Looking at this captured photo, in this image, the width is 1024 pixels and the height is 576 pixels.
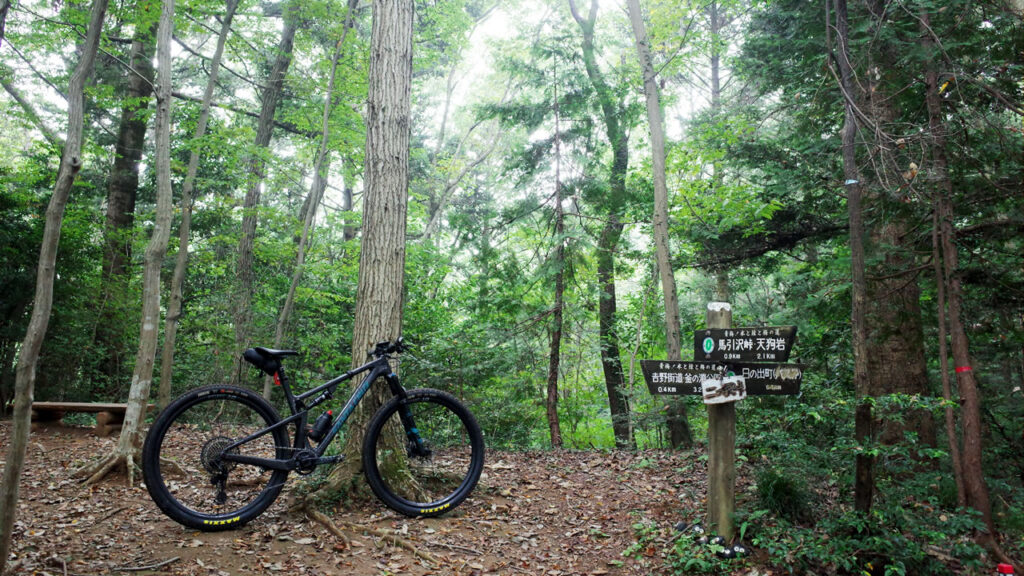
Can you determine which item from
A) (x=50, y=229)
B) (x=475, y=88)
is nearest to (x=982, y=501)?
(x=50, y=229)

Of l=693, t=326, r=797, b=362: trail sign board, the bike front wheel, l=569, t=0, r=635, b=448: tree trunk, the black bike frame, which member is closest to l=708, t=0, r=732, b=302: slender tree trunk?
l=569, t=0, r=635, b=448: tree trunk

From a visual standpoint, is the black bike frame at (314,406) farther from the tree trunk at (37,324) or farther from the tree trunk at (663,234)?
the tree trunk at (663,234)

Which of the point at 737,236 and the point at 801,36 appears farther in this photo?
the point at 737,236

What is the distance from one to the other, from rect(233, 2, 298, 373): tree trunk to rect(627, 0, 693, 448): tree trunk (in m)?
6.11

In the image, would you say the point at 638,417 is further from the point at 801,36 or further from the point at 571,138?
the point at 801,36

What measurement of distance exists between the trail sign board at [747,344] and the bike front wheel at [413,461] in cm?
196

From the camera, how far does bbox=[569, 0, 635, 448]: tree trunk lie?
9660 mm

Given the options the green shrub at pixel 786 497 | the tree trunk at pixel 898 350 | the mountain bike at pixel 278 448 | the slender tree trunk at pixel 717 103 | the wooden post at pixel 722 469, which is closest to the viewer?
the mountain bike at pixel 278 448

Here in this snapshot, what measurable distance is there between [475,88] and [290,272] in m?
10.3

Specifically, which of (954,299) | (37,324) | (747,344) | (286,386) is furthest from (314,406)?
(954,299)

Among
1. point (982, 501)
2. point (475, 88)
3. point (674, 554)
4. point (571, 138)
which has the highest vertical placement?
point (475, 88)

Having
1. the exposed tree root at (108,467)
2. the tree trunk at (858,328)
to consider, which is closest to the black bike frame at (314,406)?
the exposed tree root at (108,467)

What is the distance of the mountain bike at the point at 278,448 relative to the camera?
3.89 meters

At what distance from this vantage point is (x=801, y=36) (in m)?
7.03
